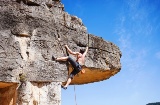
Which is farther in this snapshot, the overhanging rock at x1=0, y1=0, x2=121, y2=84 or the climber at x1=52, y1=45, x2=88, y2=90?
the climber at x1=52, y1=45, x2=88, y2=90

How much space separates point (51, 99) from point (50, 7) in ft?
6.99

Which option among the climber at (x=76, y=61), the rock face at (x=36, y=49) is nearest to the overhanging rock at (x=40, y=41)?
the rock face at (x=36, y=49)

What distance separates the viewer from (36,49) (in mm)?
4656

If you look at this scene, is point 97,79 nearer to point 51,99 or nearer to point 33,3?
point 51,99

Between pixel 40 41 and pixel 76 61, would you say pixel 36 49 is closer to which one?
pixel 40 41

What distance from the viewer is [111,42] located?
5996 millimetres

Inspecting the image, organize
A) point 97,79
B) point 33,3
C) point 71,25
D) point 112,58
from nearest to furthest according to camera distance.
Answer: point 33,3 < point 71,25 < point 112,58 < point 97,79

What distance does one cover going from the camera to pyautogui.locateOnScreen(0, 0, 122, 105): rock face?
4312mm

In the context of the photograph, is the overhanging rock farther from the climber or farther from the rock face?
the climber

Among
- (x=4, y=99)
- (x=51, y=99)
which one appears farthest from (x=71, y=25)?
(x=4, y=99)

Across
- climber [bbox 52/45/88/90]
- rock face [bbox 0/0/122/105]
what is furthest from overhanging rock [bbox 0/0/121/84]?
climber [bbox 52/45/88/90]

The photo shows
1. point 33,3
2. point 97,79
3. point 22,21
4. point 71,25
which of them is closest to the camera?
point 22,21

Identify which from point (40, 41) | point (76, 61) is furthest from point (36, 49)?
point (76, 61)

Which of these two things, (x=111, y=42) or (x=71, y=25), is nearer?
(x=71, y=25)
